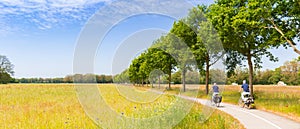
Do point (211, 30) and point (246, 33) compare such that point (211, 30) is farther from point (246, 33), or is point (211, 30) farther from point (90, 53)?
point (90, 53)

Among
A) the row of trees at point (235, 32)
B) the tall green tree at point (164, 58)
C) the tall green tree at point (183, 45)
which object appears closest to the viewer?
the row of trees at point (235, 32)

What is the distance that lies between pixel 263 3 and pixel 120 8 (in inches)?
448

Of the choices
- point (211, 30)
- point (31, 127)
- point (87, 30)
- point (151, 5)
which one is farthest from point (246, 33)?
point (31, 127)

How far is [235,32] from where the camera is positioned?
2458 cm

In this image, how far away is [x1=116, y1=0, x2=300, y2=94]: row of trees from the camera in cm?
2038

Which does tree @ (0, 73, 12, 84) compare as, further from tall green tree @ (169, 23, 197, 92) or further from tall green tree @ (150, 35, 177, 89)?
tall green tree @ (169, 23, 197, 92)

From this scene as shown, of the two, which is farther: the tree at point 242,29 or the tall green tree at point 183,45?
the tall green tree at point 183,45

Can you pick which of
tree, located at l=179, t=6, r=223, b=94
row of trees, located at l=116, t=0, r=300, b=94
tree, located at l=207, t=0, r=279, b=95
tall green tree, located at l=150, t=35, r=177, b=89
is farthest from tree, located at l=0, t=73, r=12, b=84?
tree, located at l=207, t=0, r=279, b=95

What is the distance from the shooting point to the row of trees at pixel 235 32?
20.4m

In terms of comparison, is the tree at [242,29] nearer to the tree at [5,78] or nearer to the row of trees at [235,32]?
the row of trees at [235,32]

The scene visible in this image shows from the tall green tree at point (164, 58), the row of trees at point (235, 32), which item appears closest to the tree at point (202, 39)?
the row of trees at point (235, 32)

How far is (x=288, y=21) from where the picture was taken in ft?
69.2

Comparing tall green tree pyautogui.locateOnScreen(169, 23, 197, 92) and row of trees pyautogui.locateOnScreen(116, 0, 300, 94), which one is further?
tall green tree pyautogui.locateOnScreen(169, 23, 197, 92)

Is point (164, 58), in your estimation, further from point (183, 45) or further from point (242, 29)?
point (242, 29)
